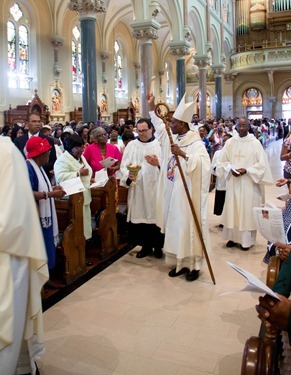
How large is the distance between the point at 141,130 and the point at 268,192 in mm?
5394

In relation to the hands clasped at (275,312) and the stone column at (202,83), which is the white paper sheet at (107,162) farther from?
the stone column at (202,83)

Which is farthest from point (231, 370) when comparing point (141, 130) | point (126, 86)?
point (126, 86)

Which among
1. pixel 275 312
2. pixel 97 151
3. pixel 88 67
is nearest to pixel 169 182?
pixel 97 151

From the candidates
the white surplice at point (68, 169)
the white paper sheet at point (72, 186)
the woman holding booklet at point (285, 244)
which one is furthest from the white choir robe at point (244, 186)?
the white paper sheet at point (72, 186)

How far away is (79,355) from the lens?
123 inches

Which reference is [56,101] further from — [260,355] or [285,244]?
[260,355]

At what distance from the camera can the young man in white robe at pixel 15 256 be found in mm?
2010

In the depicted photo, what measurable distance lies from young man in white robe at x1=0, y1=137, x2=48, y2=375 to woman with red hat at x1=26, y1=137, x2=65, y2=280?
135 cm

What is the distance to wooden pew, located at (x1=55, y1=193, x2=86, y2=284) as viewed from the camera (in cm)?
438

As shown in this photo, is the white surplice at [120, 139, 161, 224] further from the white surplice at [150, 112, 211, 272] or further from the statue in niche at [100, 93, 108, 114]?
the statue in niche at [100, 93, 108, 114]

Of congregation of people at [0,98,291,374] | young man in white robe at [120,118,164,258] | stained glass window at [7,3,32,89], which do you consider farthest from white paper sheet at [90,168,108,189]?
→ stained glass window at [7,3,32,89]

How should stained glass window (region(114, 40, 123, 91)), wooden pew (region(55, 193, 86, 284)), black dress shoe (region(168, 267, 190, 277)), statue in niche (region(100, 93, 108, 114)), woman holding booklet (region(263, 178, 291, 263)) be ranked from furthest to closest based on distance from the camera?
1. stained glass window (region(114, 40, 123, 91))
2. statue in niche (region(100, 93, 108, 114))
3. black dress shoe (region(168, 267, 190, 277))
4. wooden pew (region(55, 193, 86, 284))
5. woman holding booklet (region(263, 178, 291, 263))

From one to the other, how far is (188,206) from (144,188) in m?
1.10

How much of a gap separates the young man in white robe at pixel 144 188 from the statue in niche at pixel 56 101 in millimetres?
14514
